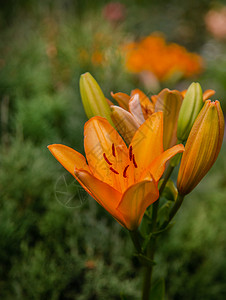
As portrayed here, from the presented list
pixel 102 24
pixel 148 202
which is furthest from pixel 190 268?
pixel 102 24

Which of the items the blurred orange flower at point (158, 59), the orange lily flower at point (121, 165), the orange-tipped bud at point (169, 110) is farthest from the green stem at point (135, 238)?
the blurred orange flower at point (158, 59)

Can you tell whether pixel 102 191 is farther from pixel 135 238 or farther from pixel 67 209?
pixel 67 209

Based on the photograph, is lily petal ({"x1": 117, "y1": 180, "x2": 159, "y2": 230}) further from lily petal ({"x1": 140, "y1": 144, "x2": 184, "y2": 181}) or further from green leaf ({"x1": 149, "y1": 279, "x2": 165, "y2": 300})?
green leaf ({"x1": 149, "y1": 279, "x2": 165, "y2": 300})

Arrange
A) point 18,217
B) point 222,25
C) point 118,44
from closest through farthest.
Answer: point 18,217 < point 118,44 < point 222,25

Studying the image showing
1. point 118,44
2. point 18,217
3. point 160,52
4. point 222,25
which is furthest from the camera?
point 222,25

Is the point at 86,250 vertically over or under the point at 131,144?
under

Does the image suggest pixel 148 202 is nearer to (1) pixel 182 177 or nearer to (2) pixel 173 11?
(1) pixel 182 177

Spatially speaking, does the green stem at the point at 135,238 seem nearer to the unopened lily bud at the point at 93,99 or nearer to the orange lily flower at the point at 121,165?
the orange lily flower at the point at 121,165
